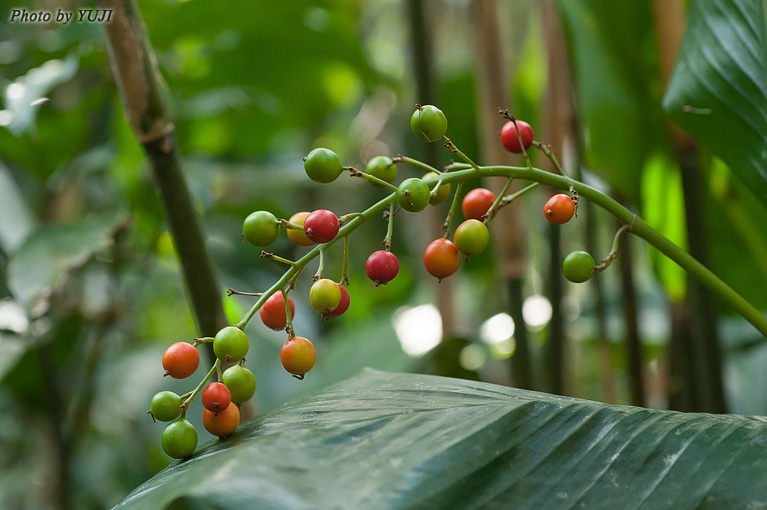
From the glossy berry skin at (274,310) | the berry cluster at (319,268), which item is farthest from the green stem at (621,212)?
the glossy berry skin at (274,310)

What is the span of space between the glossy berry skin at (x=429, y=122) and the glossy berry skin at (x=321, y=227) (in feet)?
0.22

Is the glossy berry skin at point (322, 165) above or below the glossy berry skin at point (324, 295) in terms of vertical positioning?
above

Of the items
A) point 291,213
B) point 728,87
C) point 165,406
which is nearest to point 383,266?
point 165,406

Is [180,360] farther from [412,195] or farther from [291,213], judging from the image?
[291,213]

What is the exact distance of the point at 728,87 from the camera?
45cm

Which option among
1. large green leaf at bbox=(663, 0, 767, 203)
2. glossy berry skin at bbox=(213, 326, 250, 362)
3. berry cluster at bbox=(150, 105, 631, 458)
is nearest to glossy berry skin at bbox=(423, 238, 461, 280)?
berry cluster at bbox=(150, 105, 631, 458)

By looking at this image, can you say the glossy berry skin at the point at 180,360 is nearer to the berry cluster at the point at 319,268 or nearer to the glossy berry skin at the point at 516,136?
the berry cluster at the point at 319,268

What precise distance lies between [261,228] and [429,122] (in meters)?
0.11

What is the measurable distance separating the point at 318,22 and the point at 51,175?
24.7 inches

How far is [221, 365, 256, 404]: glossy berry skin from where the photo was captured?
1.08ft

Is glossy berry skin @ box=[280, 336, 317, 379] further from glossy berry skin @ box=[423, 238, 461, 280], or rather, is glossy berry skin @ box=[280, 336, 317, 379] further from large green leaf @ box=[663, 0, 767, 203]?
large green leaf @ box=[663, 0, 767, 203]

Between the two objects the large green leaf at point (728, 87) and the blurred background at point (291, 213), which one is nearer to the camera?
the large green leaf at point (728, 87)

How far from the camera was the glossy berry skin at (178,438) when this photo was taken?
1.09 feet

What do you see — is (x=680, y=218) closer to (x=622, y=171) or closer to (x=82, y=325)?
(x=622, y=171)
